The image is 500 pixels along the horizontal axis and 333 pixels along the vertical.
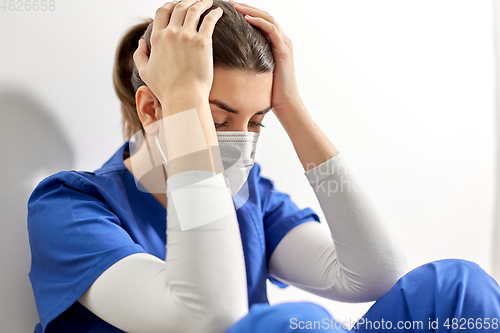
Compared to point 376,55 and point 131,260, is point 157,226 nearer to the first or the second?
point 131,260

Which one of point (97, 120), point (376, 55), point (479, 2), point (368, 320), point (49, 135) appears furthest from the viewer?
point (479, 2)

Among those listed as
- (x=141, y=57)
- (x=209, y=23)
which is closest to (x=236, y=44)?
(x=209, y=23)

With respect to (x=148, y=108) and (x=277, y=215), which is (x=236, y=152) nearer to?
(x=148, y=108)

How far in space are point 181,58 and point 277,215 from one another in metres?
0.52

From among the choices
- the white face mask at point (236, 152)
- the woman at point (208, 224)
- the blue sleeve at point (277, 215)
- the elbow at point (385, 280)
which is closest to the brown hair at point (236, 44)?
the woman at point (208, 224)

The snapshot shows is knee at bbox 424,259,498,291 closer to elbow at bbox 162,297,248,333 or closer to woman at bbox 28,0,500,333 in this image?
woman at bbox 28,0,500,333

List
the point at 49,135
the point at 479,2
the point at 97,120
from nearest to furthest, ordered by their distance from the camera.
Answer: the point at 49,135 < the point at 97,120 < the point at 479,2

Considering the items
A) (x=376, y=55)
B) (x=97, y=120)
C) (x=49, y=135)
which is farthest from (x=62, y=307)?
(x=376, y=55)

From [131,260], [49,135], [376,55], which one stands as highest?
[376,55]

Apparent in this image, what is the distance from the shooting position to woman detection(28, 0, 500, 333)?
56cm

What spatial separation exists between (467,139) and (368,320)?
1189 millimetres

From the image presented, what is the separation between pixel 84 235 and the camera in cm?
65

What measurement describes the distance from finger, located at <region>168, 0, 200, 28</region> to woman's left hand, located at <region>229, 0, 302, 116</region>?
0.15 metres

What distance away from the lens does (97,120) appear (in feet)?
3.46
